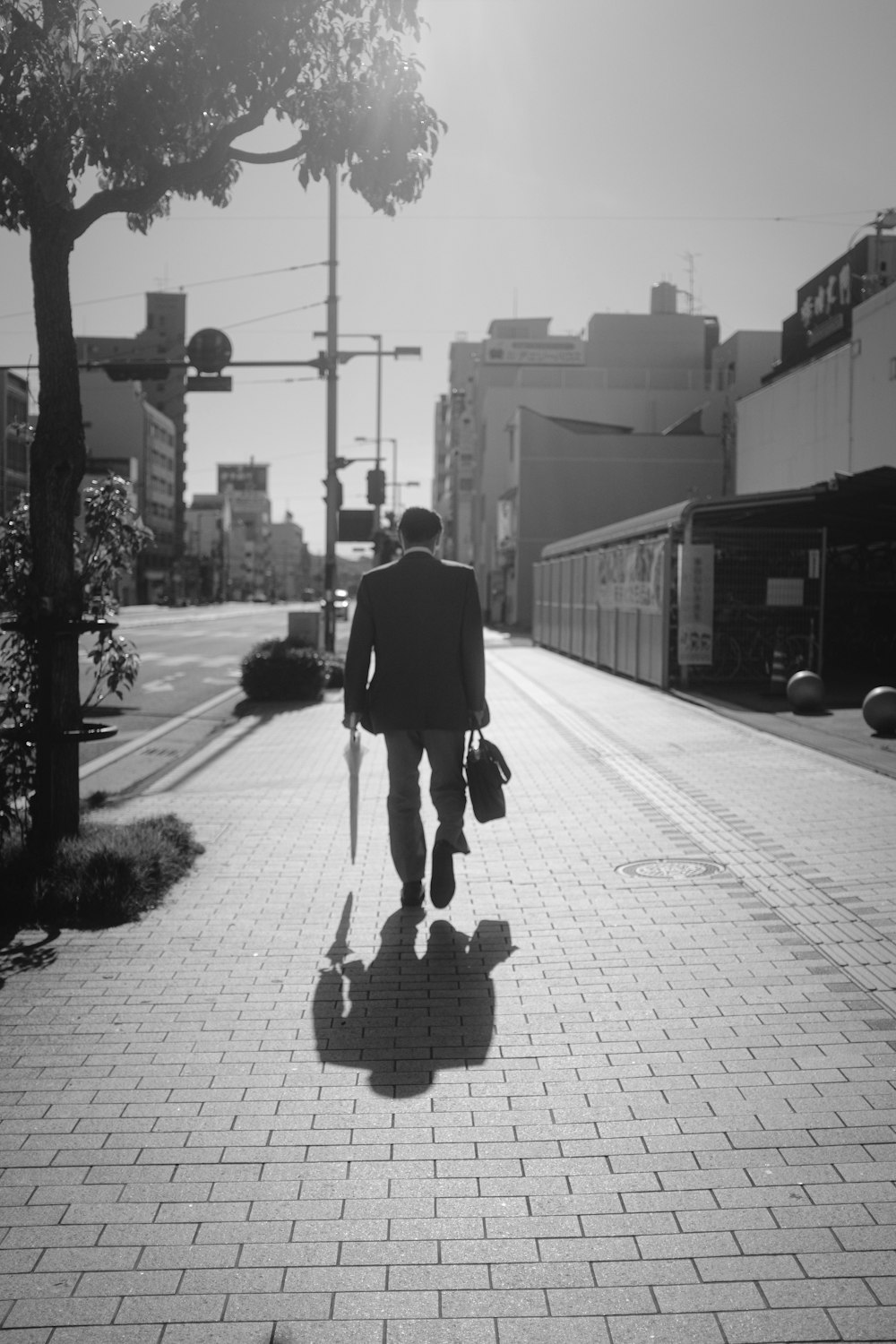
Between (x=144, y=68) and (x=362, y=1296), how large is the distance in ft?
18.8

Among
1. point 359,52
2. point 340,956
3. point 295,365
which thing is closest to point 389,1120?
point 340,956

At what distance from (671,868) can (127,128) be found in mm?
4588

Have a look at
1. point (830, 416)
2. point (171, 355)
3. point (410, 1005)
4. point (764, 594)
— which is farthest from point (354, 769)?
point (171, 355)

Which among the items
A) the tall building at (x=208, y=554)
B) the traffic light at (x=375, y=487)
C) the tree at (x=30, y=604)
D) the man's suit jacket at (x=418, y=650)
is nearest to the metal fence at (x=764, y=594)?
the traffic light at (x=375, y=487)

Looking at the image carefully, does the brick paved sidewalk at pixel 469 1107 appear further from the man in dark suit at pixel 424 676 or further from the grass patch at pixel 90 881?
the man in dark suit at pixel 424 676

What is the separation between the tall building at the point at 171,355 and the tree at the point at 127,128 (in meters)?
128

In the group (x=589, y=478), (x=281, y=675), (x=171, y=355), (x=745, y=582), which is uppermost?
(x=171, y=355)

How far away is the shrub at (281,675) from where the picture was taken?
19875 mm

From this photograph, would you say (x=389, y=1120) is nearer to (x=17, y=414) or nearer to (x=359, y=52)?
(x=359, y=52)

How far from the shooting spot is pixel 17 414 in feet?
29.7

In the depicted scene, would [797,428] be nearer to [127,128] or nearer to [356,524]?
[356,524]

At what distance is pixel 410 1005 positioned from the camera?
5160mm

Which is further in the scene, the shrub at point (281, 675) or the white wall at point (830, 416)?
the white wall at point (830, 416)

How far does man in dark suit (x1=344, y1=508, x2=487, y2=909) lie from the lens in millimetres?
6434
